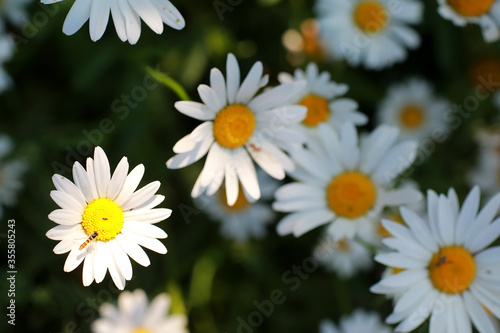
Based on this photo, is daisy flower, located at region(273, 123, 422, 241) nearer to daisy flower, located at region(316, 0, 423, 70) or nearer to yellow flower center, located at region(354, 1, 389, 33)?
daisy flower, located at region(316, 0, 423, 70)

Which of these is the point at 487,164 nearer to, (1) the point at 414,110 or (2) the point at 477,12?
(1) the point at 414,110

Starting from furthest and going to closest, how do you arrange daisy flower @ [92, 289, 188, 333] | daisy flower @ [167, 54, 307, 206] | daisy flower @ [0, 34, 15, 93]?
daisy flower @ [0, 34, 15, 93]
daisy flower @ [92, 289, 188, 333]
daisy flower @ [167, 54, 307, 206]

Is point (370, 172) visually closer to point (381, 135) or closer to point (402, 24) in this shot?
point (381, 135)

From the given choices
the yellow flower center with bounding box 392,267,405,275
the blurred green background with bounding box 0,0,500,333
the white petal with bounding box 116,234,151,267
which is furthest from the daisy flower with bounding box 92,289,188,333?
the yellow flower center with bounding box 392,267,405,275

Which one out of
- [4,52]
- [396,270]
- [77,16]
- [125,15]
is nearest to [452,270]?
[396,270]

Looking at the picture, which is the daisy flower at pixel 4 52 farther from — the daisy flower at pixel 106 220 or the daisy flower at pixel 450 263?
the daisy flower at pixel 450 263

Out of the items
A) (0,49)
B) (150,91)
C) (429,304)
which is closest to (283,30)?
(150,91)
